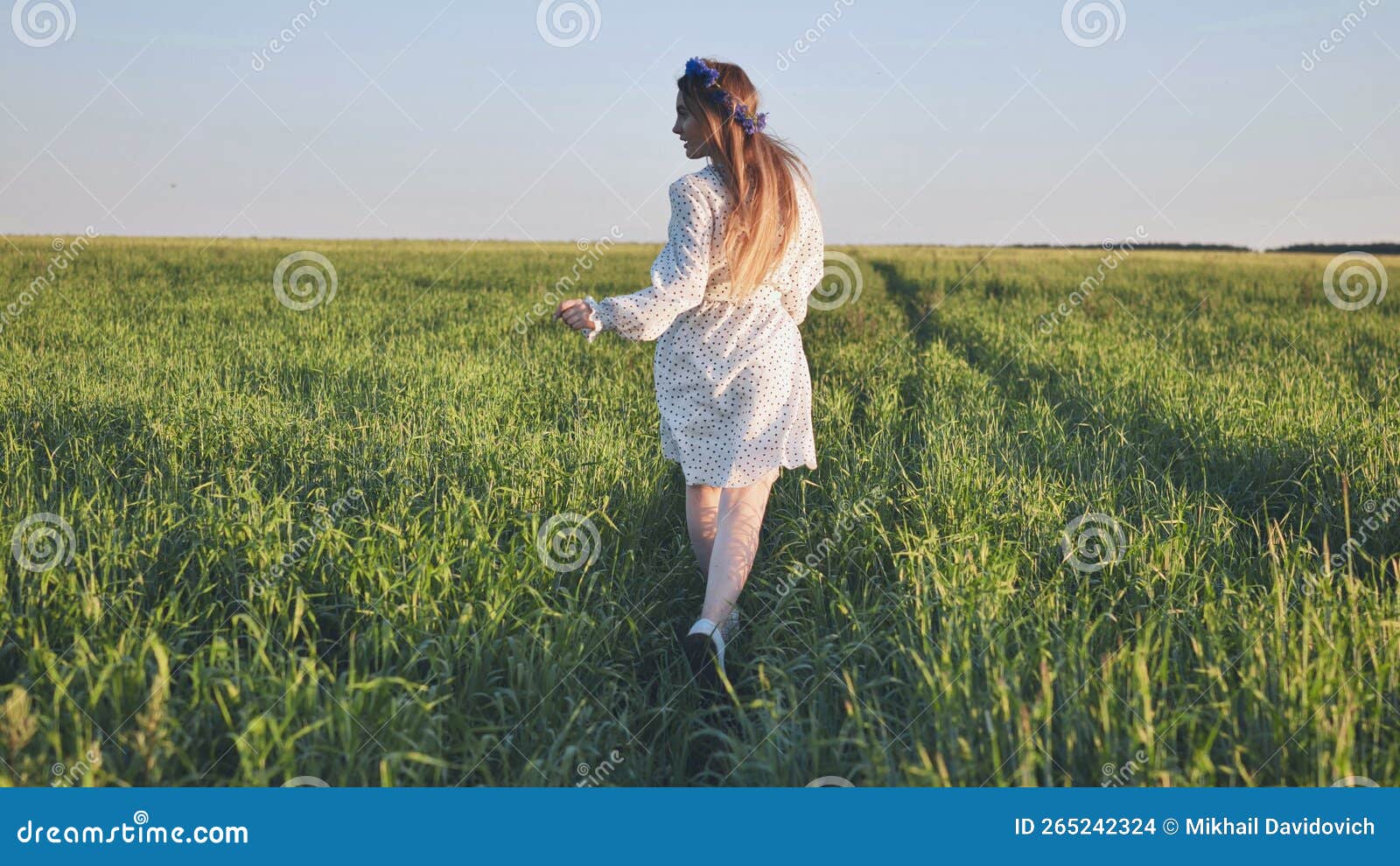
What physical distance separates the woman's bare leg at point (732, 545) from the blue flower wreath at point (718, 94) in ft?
3.84

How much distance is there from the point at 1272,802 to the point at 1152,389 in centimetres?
509

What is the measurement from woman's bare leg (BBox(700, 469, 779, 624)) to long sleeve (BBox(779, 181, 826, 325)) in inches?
24.1

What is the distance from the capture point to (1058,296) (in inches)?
651

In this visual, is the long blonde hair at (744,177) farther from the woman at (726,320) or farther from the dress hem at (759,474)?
the dress hem at (759,474)

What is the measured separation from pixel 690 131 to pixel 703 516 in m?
1.34

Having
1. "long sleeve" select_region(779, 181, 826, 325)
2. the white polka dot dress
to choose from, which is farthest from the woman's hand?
"long sleeve" select_region(779, 181, 826, 325)

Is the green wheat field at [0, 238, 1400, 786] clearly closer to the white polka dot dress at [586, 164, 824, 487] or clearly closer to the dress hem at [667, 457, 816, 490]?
the dress hem at [667, 457, 816, 490]

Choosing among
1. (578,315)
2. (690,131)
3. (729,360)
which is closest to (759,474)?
(729,360)

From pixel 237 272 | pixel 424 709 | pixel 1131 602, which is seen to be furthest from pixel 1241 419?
pixel 237 272

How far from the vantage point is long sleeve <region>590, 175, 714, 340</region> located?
3057 mm

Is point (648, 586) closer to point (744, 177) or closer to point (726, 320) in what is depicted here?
point (726, 320)

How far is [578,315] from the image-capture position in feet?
9.73

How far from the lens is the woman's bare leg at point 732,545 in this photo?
319 cm

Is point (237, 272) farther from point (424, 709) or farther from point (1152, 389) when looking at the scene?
point (424, 709)
